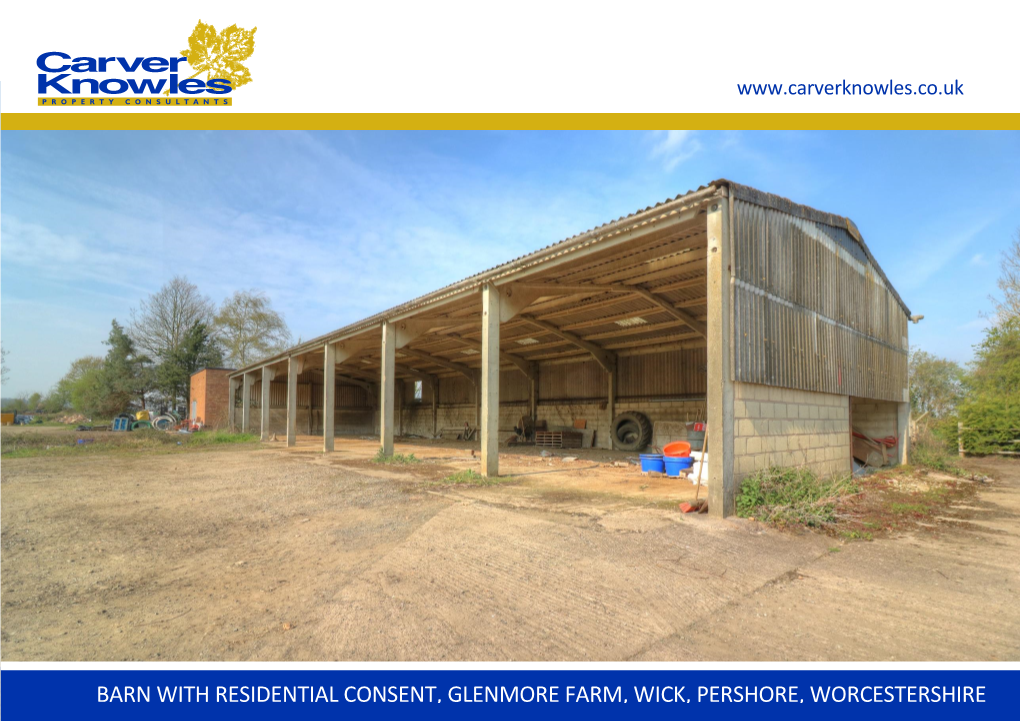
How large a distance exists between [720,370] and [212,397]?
35.0 metres

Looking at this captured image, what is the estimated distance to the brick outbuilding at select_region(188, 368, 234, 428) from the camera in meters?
34.2

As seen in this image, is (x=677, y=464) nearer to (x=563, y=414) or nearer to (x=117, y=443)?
(x=563, y=414)

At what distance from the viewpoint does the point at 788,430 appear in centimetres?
950

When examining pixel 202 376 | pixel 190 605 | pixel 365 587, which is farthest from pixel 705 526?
pixel 202 376

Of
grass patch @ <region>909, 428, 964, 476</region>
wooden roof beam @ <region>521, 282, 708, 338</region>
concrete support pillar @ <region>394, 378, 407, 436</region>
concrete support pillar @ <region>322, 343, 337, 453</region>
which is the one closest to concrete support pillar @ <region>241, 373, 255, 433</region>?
concrete support pillar @ <region>394, 378, 407, 436</region>

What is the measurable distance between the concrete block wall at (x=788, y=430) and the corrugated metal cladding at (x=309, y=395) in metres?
33.1

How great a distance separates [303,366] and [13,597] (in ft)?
72.0

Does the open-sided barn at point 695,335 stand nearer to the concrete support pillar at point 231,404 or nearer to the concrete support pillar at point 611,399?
the concrete support pillar at point 611,399

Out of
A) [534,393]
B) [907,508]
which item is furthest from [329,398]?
[907,508]

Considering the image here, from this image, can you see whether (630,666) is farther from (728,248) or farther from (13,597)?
(728,248)

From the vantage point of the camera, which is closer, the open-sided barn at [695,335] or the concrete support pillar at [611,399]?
the open-sided barn at [695,335]

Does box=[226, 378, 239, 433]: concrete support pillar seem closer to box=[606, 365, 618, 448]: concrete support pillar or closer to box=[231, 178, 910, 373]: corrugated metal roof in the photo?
box=[231, 178, 910, 373]: corrugated metal roof

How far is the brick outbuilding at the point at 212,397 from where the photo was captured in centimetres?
3416

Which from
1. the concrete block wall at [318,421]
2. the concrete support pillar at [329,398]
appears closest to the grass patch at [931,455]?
the concrete support pillar at [329,398]
